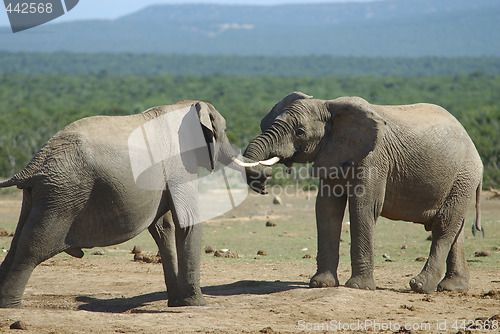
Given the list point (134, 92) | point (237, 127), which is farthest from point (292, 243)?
point (134, 92)

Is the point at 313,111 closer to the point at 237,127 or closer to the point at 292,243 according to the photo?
the point at 292,243

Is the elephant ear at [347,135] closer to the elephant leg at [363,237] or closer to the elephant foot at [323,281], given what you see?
the elephant leg at [363,237]

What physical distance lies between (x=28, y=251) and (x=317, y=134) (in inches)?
126

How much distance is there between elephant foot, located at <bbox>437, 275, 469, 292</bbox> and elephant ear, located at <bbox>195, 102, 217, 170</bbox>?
292 centimetres

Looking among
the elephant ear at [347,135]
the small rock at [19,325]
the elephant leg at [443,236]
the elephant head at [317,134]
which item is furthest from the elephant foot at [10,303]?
the elephant leg at [443,236]

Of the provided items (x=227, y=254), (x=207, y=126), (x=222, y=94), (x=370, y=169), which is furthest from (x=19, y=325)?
(x=222, y=94)

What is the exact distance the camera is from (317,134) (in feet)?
27.5

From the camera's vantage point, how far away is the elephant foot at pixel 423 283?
8378 millimetres

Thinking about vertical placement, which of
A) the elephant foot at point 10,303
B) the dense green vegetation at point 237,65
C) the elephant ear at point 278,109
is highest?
the dense green vegetation at point 237,65

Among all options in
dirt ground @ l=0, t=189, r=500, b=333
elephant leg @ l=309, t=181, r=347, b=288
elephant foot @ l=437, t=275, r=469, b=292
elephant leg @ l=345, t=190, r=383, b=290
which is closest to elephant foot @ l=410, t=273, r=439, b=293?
dirt ground @ l=0, t=189, r=500, b=333

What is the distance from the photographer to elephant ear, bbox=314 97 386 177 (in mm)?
8195

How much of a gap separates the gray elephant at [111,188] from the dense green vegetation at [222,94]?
21.4 meters

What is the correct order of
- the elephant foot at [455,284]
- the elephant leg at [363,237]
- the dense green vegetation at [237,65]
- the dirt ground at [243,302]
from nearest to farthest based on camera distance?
the dirt ground at [243,302]
the elephant leg at [363,237]
the elephant foot at [455,284]
the dense green vegetation at [237,65]

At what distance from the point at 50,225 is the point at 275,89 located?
68413 millimetres
